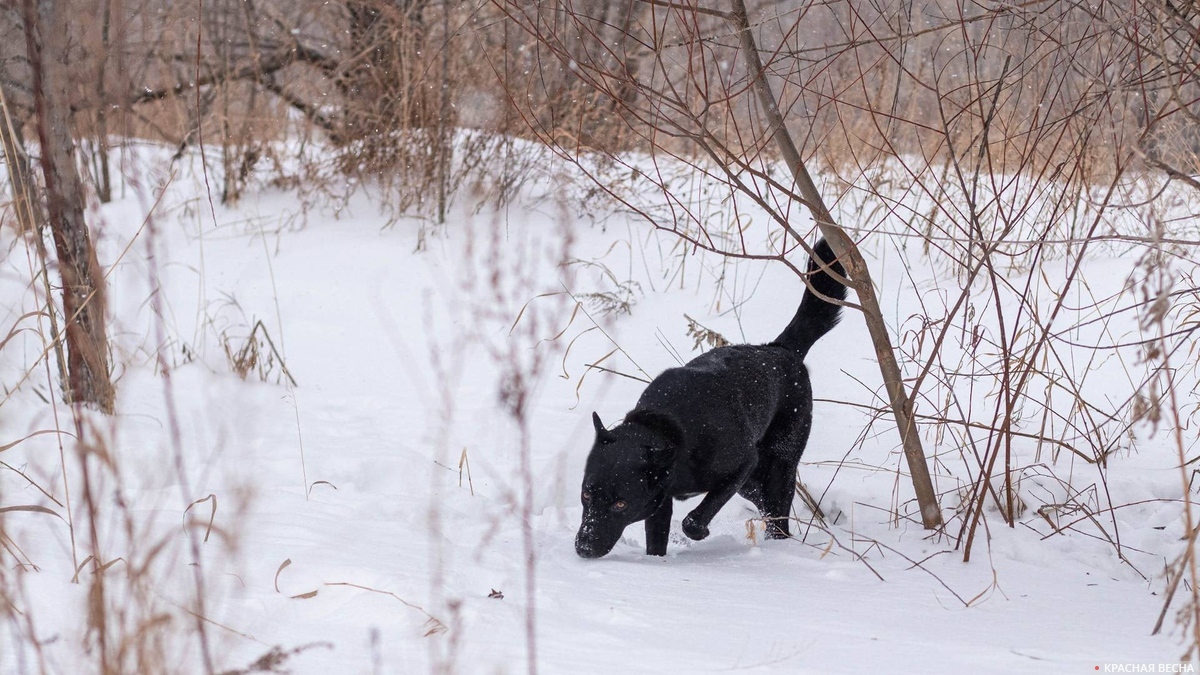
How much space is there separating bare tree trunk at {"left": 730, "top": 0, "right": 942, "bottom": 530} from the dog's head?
2.28 feet

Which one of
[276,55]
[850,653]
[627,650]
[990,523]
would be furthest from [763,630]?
[276,55]

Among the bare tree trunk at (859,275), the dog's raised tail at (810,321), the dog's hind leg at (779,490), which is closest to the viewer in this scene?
the bare tree trunk at (859,275)

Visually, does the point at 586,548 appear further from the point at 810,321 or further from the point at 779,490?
the point at 810,321

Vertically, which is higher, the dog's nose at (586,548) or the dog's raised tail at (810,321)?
the dog's raised tail at (810,321)

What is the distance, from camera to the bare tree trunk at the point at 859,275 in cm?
265

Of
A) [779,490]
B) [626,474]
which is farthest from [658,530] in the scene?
[779,490]

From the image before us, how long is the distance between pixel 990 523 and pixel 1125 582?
521 mm

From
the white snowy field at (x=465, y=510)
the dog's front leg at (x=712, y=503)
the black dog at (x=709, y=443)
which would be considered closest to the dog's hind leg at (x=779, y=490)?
the black dog at (x=709, y=443)

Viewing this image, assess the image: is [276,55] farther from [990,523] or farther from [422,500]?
[990,523]

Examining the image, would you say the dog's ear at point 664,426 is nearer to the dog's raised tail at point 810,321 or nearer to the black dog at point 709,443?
the black dog at point 709,443

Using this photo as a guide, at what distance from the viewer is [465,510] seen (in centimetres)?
317

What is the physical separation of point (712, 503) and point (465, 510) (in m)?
0.85

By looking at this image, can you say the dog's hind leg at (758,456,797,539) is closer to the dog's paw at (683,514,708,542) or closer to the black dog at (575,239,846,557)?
the black dog at (575,239,846,557)

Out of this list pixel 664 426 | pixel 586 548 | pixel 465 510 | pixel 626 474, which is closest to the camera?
pixel 586 548
